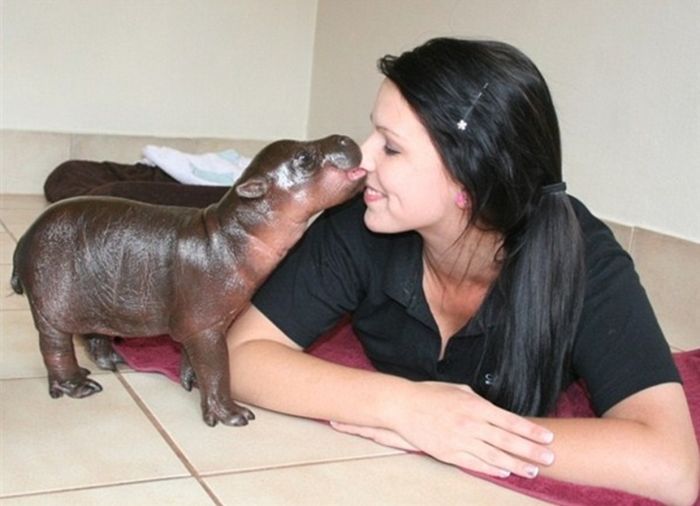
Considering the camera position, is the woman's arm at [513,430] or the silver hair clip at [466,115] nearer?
the woman's arm at [513,430]

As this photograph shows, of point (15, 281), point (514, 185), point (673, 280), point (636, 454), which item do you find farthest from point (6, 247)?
point (636, 454)

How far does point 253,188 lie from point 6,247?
49.1 inches

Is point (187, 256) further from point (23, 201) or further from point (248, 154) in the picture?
point (248, 154)

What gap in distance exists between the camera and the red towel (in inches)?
46.3

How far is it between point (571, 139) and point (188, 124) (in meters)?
1.47

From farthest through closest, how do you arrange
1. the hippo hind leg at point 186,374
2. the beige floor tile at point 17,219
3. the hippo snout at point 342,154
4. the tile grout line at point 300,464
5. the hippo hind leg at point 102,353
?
1. the beige floor tile at point 17,219
2. the hippo hind leg at point 102,353
3. the hippo hind leg at point 186,374
4. the hippo snout at point 342,154
5. the tile grout line at point 300,464

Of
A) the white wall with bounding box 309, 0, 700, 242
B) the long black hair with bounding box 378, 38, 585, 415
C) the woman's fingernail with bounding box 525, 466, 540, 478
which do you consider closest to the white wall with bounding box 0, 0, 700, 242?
the white wall with bounding box 309, 0, 700, 242

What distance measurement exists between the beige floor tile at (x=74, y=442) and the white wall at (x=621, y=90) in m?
1.22

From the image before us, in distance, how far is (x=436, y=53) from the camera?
4.34ft

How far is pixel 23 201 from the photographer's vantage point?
289 cm

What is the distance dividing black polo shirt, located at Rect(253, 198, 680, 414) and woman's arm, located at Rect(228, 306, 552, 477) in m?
0.09

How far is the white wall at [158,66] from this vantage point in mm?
2932

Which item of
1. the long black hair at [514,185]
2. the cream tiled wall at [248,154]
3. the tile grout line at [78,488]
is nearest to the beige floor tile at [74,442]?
the tile grout line at [78,488]

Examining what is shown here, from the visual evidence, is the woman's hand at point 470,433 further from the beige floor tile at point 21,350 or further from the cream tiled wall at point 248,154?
the cream tiled wall at point 248,154
